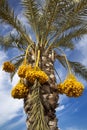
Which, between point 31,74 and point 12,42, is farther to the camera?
point 12,42

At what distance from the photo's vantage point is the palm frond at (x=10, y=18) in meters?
15.5

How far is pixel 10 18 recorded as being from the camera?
51.6ft

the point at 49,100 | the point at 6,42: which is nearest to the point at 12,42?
the point at 6,42

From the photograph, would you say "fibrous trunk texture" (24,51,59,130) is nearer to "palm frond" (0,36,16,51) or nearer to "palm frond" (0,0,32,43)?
"palm frond" (0,0,32,43)

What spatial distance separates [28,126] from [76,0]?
586 centimetres

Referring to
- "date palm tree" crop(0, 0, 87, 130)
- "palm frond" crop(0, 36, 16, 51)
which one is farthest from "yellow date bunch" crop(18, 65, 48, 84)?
"palm frond" crop(0, 36, 16, 51)

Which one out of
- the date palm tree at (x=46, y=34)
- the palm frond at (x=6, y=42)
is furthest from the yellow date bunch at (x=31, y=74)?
the palm frond at (x=6, y=42)

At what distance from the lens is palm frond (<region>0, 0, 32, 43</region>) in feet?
50.8

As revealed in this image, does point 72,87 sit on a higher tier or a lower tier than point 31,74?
lower

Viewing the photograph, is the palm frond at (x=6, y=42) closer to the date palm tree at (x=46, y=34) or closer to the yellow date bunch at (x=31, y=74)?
the date palm tree at (x=46, y=34)

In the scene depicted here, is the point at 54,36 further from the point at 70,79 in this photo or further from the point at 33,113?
the point at 33,113

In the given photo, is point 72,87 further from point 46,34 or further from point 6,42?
point 6,42

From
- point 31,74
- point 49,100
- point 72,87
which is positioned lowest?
point 49,100

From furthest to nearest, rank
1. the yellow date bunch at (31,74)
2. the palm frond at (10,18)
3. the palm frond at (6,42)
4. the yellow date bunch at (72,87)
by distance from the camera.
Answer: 1. the palm frond at (6,42)
2. the palm frond at (10,18)
3. the yellow date bunch at (72,87)
4. the yellow date bunch at (31,74)
